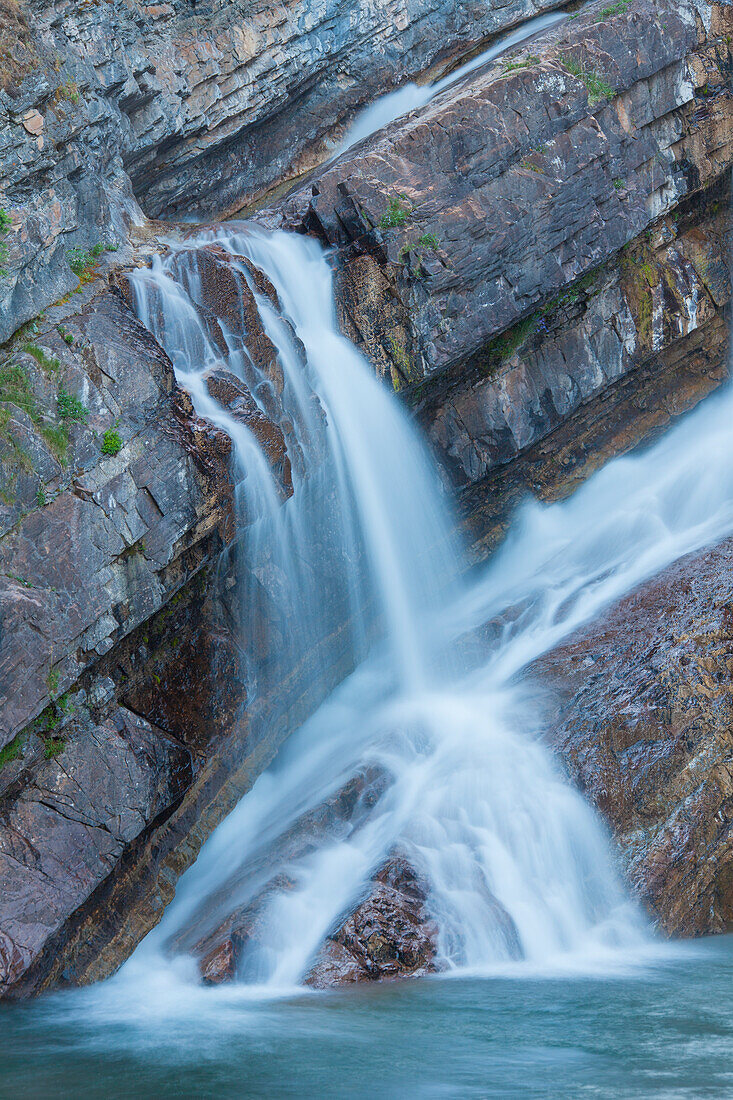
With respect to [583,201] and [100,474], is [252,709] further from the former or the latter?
[583,201]

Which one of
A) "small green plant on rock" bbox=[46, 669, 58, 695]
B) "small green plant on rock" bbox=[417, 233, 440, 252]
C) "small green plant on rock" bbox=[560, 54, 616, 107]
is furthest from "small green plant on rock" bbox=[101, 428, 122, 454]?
"small green plant on rock" bbox=[560, 54, 616, 107]

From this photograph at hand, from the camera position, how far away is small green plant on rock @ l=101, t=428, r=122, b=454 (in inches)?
414

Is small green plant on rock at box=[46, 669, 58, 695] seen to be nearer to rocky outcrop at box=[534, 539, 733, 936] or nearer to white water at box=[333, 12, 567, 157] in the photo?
rocky outcrop at box=[534, 539, 733, 936]

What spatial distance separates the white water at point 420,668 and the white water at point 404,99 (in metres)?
6.05

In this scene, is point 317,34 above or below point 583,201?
above

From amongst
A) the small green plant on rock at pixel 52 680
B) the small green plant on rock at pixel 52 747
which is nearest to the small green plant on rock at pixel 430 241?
the small green plant on rock at pixel 52 680

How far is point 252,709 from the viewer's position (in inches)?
A: 507

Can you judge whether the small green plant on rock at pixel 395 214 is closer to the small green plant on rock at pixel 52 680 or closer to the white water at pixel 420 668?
the white water at pixel 420 668

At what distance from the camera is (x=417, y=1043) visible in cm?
700

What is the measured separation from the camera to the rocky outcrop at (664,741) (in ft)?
33.5

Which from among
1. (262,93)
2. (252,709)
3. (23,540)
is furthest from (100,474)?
(262,93)

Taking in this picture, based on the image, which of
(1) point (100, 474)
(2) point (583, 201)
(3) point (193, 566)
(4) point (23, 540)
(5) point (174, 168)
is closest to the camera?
(4) point (23, 540)

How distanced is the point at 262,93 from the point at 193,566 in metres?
11.1

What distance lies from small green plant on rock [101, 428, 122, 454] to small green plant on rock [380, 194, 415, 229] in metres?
6.25
